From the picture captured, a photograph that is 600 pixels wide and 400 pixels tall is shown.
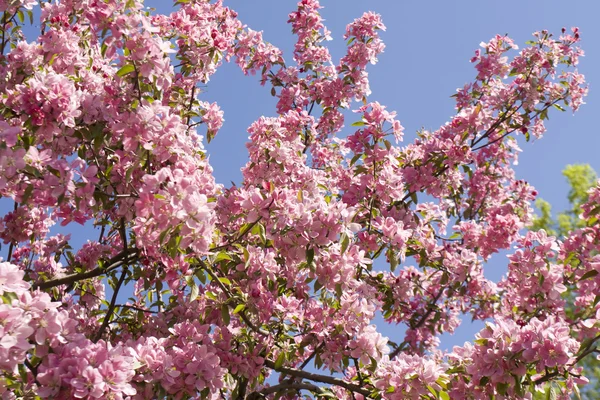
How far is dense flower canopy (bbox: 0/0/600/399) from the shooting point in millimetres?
2514

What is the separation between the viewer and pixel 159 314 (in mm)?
3803

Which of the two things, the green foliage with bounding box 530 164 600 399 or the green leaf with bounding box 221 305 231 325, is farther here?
the green foliage with bounding box 530 164 600 399

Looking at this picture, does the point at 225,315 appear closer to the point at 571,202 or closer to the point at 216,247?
the point at 216,247

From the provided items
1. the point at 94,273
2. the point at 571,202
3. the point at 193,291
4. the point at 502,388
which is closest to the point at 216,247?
the point at 193,291

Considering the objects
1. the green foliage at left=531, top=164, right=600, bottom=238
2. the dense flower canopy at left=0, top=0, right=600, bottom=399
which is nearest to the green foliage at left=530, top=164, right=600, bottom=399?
the green foliage at left=531, top=164, right=600, bottom=238

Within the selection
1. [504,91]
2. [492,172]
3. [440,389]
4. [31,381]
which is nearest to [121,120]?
[31,381]

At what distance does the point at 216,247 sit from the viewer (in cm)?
319

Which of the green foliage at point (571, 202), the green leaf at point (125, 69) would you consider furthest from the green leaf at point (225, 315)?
the green foliage at point (571, 202)

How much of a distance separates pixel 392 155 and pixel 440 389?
1.82m

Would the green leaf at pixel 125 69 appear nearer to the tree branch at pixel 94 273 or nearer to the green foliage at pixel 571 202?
the tree branch at pixel 94 273

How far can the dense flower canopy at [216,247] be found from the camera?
8.25ft

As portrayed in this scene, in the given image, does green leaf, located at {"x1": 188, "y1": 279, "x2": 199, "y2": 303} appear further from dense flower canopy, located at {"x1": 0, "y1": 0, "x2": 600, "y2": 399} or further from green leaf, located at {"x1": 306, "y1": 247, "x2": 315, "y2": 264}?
green leaf, located at {"x1": 306, "y1": 247, "x2": 315, "y2": 264}

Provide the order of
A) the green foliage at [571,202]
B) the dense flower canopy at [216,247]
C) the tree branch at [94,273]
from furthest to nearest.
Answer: the green foliage at [571,202] → the tree branch at [94,273] → the dense flower canopy at [216,247]

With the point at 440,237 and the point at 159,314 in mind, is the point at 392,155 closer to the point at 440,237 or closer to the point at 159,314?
the point at 440,237
